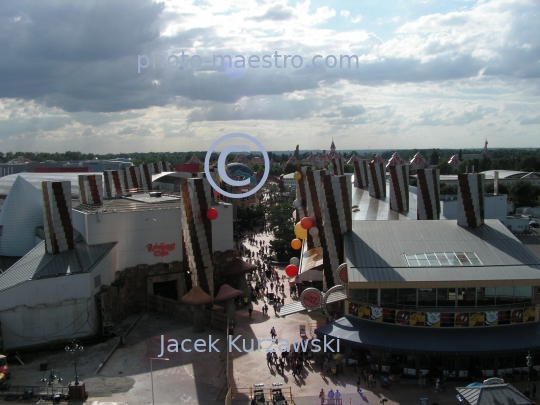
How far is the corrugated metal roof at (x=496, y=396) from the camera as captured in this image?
50.5 ft

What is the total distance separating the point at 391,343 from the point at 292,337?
689 centimetres

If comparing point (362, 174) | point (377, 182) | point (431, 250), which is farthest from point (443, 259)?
point (362, 174)

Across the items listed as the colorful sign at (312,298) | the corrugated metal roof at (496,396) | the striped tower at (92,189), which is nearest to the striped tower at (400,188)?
the colorful sign at (312,298)

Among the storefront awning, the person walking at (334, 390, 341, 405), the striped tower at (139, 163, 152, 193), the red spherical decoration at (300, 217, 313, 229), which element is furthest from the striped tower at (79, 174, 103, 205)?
the person walking at (334, 390, 341, 405)

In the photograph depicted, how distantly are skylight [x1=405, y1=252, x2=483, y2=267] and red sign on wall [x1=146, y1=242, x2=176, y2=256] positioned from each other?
640 inches

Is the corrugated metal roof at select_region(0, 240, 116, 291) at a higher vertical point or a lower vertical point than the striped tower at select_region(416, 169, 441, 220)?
lower

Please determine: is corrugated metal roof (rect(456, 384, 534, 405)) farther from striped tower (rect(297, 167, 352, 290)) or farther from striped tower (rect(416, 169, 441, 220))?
striped tower (rect(416, 169, 441, 220))

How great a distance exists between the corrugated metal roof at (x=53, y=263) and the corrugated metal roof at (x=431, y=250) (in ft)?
49.7

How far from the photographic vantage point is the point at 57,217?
30.1m

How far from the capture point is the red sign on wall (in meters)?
33.3

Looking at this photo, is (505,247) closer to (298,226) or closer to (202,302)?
(298,226)

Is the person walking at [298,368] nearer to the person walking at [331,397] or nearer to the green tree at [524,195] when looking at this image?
the person walking at [331,397]

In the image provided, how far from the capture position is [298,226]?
106 ft

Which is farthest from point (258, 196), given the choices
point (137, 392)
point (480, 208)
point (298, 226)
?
point (137, 392)
